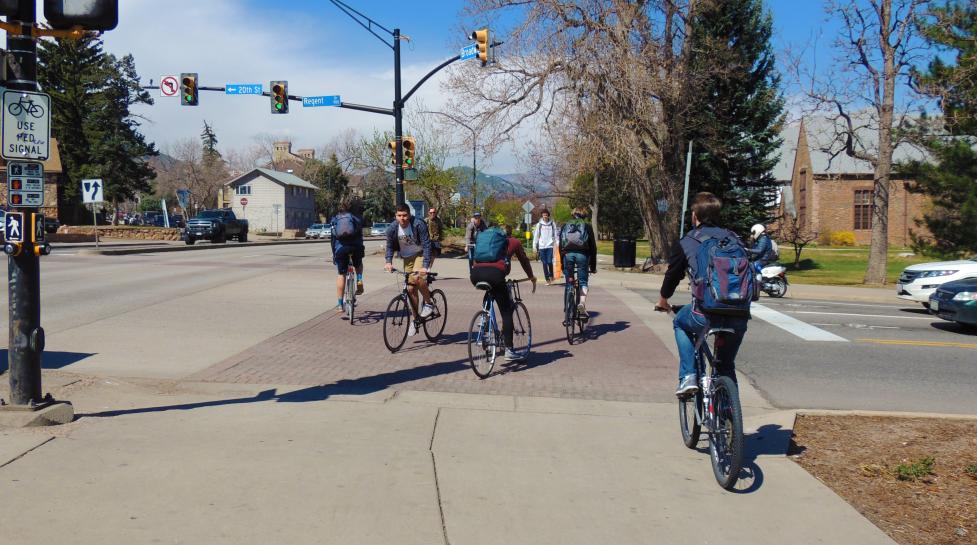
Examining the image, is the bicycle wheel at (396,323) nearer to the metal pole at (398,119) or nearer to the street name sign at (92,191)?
the metal pole at (398,119)

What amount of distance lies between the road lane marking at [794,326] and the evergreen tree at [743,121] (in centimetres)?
1889

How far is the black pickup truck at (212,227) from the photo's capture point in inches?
1543

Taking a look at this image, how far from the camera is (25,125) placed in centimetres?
571

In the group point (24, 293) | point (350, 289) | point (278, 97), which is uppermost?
point (278, 97)

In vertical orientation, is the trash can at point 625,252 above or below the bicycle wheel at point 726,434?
above

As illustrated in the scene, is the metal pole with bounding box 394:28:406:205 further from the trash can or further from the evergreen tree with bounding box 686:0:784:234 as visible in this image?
the evergreen tree with bounding box 686:0:784:234

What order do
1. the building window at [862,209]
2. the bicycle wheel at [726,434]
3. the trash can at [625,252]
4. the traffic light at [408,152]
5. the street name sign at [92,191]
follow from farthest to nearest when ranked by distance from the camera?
the building window at [862,209]
the trash can at [625,252]
the street name sign at [92,191]
the traffic light at [408,152]
the bicycle wheel at [726,434]

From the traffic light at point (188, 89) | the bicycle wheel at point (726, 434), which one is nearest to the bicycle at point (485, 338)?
the bicycle wheel at point (726, 434)

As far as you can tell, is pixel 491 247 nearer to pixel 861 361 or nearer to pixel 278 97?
pixel 861 361

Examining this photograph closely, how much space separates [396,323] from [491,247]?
2035 millimetres

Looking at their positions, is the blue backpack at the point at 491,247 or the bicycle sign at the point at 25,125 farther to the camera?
the blue backpack at the point at 491,247

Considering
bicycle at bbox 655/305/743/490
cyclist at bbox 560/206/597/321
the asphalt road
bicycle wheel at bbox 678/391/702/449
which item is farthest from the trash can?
bicycle at bbox 655/305/743/490

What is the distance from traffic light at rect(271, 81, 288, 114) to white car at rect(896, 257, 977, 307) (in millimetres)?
17939

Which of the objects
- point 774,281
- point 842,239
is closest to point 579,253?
point 774,281
